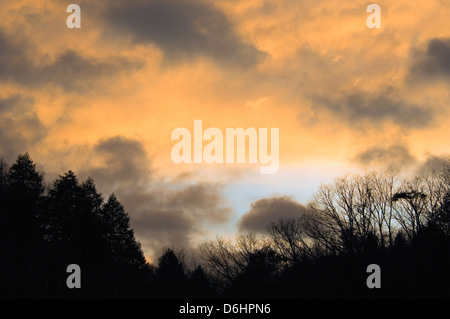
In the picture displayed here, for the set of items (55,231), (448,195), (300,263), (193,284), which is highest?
(448,195)

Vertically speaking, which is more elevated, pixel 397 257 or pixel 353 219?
pixel 353 219

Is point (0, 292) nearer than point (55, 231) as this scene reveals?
Yes

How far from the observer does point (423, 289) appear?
126 ft

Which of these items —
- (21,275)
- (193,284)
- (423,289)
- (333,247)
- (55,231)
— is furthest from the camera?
(193,284)
